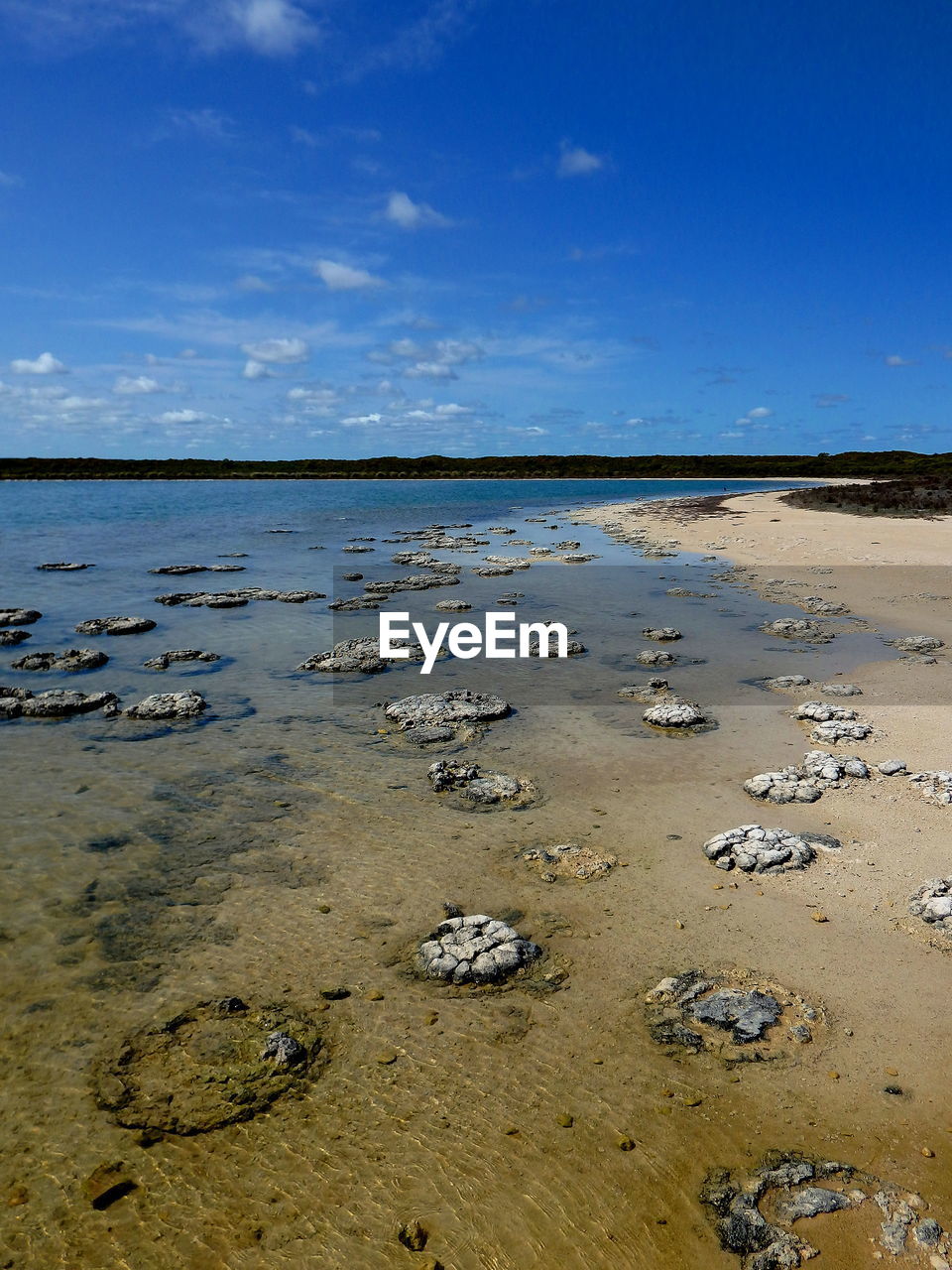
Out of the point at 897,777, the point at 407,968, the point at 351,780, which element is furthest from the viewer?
the point at 351,780

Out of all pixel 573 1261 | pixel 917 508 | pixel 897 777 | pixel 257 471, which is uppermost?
→ pixel 257 471

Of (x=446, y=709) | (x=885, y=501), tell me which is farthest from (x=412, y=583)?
(x=885, y=501)

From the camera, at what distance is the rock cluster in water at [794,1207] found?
2.95 m

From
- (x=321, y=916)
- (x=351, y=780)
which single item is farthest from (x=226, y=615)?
(x=321, y=916)

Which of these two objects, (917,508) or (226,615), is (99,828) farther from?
(917,508)

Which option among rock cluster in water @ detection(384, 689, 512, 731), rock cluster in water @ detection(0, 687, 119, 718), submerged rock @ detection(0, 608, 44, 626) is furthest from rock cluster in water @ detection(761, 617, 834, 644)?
submerged rock @ detection(0, 608, 44, 626)

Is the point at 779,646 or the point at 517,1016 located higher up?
the point at 779,646

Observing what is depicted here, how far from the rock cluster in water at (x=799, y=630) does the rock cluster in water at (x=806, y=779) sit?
20.5 ft

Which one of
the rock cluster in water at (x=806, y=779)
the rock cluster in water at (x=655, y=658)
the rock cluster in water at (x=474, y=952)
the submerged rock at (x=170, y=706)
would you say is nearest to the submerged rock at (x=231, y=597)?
the submerged rock at (x=170, y=706)

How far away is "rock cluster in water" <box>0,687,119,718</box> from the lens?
9500mm

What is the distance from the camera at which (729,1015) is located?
13.8ft

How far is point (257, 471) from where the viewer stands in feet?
472

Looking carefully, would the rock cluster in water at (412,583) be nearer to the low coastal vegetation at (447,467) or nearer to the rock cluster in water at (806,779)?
the rock cluster in water at (806,779)

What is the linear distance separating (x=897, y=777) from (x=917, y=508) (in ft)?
112
